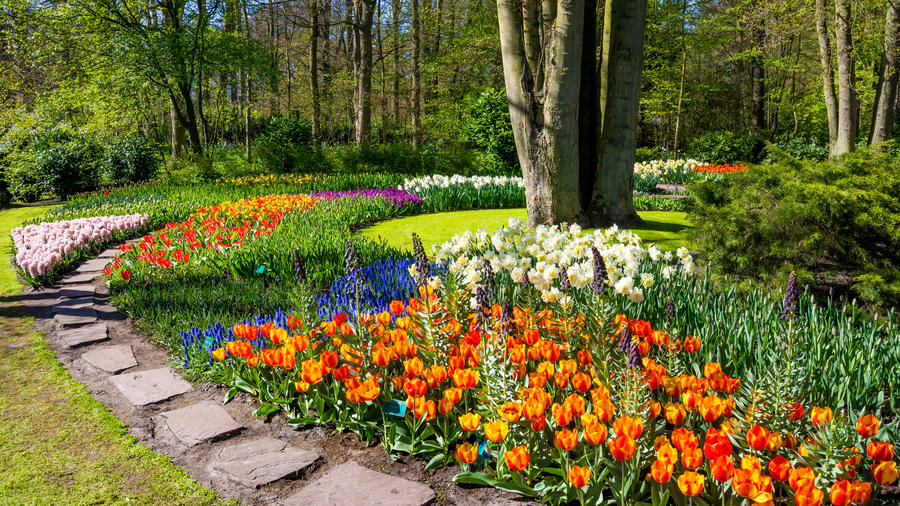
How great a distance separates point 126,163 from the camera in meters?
15.8

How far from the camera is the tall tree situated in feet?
20.0

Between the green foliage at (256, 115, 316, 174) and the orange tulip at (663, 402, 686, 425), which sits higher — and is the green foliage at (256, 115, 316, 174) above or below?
above

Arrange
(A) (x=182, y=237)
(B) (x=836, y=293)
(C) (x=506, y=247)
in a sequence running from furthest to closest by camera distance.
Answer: (A) (x=182, y=237) < (B) (x=836, y=293) < (C) (x=506, y=247)

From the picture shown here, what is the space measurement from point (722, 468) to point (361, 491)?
55.9 inches

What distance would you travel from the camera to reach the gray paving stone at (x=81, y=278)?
6.29 meters

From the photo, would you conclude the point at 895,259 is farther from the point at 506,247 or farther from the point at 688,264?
the point at 506,247

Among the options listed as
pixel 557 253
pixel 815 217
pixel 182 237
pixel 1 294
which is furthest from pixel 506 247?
pixel 1 294

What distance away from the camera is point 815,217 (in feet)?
14.1

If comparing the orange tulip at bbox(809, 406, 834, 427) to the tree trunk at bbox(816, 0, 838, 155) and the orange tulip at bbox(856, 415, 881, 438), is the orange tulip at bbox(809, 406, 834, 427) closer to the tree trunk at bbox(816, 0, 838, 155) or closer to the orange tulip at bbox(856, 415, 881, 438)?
the orange tulip at bbox(856, 415, 881, 438)

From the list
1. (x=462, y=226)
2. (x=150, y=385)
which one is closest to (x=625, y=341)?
(x=150, y=385)

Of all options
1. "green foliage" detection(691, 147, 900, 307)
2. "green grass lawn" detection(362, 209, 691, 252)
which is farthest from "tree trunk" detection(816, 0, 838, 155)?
"green foliage" detection(691, 147, 900, 307)

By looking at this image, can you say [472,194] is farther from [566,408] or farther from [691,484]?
[691,484]

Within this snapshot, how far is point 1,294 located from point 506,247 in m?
5.63

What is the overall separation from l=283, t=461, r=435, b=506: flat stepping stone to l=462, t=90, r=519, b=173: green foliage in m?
12.4
